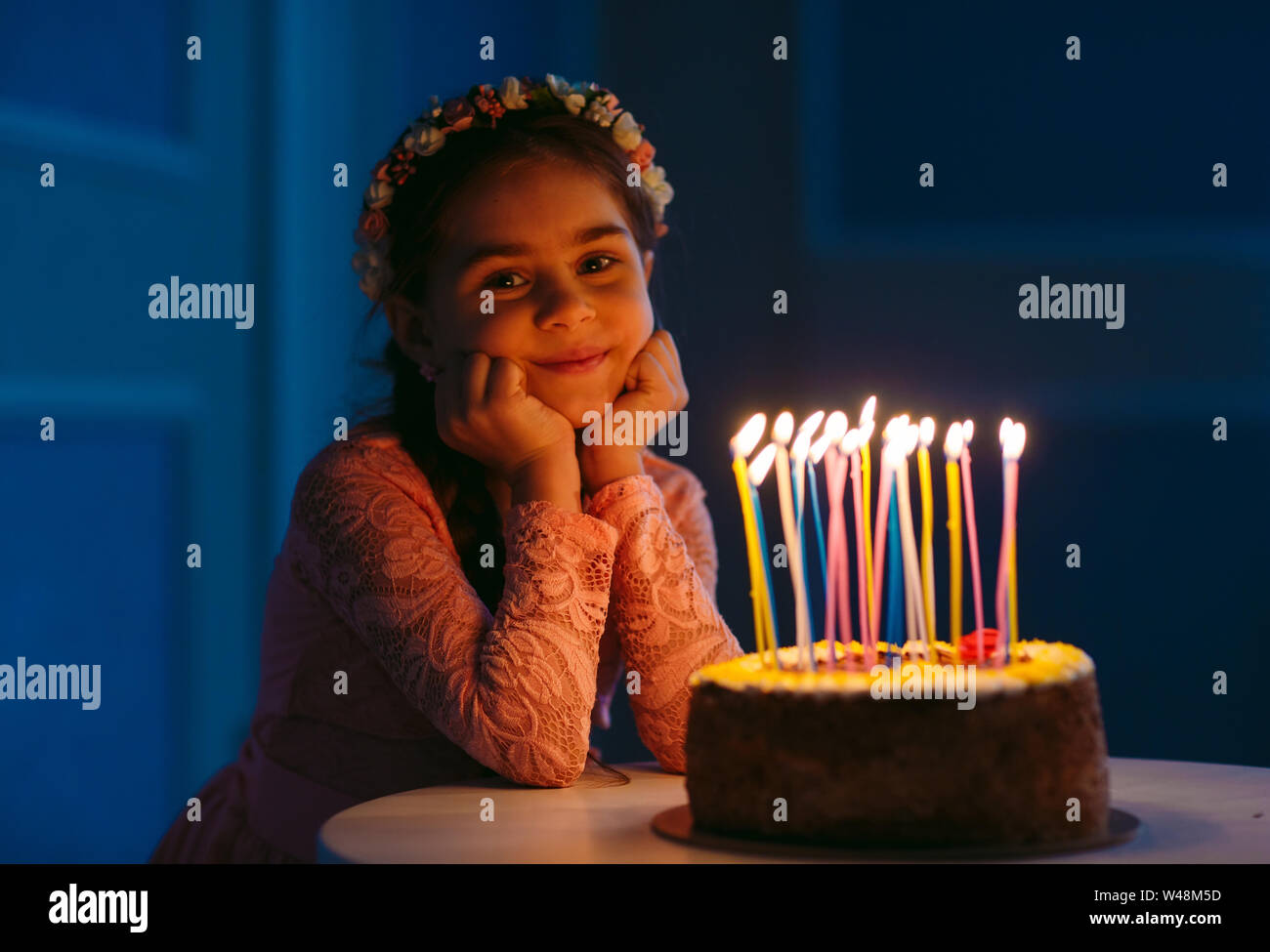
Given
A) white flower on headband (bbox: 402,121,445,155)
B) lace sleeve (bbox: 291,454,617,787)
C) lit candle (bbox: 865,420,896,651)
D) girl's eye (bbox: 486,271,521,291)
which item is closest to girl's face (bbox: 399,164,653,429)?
girl's eye (bbox: 486,271,521,291)

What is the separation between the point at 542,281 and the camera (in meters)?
1.83

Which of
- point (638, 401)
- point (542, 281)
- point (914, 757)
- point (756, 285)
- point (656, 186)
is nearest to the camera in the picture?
point (914, 757)

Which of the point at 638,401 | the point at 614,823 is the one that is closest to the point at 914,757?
the point at 614,823

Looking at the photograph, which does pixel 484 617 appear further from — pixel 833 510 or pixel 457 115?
pixel 457 115

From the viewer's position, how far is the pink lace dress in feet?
5.08

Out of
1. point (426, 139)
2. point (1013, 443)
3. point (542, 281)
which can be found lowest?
point (1013, 443)

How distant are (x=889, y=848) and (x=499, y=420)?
0.79 metres

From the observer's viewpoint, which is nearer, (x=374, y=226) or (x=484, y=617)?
(x=484, y=617)

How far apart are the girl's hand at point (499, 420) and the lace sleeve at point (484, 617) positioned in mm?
87

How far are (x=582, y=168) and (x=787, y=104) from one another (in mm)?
1639

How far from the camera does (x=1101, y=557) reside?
10.5 ft

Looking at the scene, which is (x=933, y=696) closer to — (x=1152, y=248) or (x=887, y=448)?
(x=887, y=448)

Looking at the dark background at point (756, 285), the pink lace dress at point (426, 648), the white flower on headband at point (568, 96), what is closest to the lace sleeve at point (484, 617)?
the pink lace dress at point (426, 648)

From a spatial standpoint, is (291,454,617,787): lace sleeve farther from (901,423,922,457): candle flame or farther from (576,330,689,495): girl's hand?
(901,423,922,457): candle flame
